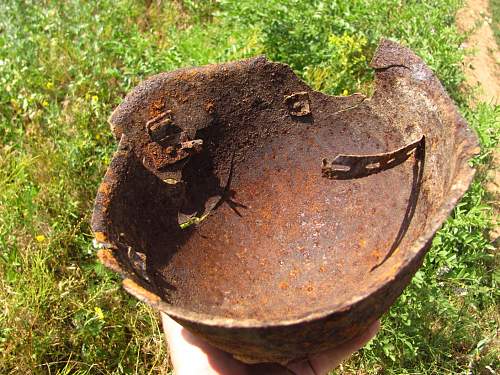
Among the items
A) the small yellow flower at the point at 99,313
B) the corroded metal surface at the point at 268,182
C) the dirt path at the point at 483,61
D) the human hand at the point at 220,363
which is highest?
the corroded metal surface at the point at 268,182

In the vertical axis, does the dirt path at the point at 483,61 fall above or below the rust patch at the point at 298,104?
below

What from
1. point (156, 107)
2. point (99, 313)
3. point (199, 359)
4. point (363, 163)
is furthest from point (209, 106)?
point (99, 313)

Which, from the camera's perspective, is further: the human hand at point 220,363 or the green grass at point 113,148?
the green grass at point 113,148

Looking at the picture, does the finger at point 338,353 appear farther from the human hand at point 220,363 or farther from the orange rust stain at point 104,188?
the orange rust stain at point 104,188

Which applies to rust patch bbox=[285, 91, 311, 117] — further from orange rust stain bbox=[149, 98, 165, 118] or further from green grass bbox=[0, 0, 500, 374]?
green grass bbox=[0, 0, 500, 374]

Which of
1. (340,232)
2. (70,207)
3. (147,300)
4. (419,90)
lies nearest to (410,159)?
(419,90)

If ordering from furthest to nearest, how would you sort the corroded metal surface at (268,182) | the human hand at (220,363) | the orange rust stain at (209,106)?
1. the orange rust stain at (209,106)
2. the human hand at (220,363)
3. the corroded metal surface at (268,182)

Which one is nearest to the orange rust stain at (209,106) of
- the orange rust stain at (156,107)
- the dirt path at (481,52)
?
the orange rust stain at (156,107)
